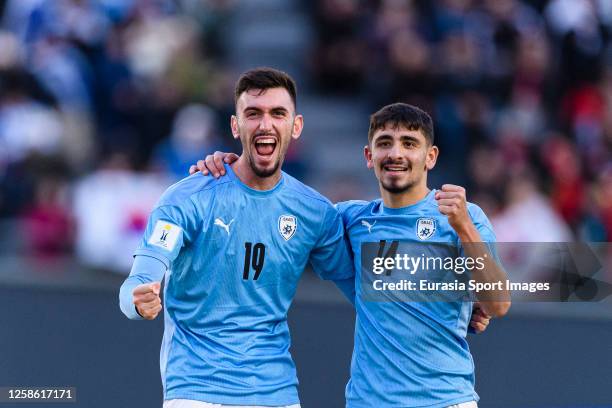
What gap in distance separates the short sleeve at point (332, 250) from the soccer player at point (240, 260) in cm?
4

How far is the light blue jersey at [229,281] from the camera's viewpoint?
5.43m

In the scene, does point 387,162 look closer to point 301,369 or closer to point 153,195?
point 301,369

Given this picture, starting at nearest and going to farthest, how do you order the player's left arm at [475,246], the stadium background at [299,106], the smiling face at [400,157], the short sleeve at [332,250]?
1. the player's left arm at [475,246]
2. the smiling face at [400,157]
3. the short sleeve at [332,250]
4. the stadium background at [299,106]

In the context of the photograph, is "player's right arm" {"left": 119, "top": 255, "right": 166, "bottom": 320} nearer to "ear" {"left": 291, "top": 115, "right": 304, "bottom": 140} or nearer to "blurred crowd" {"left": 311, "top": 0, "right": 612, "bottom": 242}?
"ear" {"left": 291, "top": 115, "right": 304, "bottom": 140}

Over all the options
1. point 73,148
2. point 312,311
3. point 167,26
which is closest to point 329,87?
point 167,26

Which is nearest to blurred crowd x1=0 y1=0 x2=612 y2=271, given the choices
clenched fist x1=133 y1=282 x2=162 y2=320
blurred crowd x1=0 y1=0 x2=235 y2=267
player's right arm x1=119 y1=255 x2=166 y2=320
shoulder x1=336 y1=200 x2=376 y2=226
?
blurred crowd x1=0 y1=0 x2=235 y2=267

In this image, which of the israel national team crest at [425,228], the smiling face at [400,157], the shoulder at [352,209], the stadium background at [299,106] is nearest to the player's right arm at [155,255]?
the shoulder at [352,209]

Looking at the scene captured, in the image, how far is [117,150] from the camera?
35.4 feet

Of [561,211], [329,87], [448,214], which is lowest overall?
[448,214]

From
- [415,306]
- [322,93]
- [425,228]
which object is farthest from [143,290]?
[322,93]

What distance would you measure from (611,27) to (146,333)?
7316 mm

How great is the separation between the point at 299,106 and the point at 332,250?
715 centimetres

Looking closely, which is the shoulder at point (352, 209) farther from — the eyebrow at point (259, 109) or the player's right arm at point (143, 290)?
the player's right arm at point (143, 290)

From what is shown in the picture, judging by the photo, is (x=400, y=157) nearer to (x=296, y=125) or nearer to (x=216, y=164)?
(x=296, y=125)
